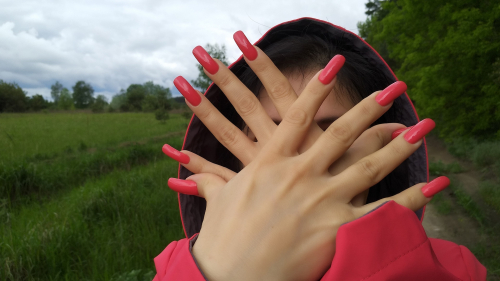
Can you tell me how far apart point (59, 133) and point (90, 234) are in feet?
6.77

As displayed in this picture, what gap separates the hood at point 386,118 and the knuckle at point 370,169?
1.74ft

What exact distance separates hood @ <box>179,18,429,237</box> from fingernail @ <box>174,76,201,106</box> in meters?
0.19

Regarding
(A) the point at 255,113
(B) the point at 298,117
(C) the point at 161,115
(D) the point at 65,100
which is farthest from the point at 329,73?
(C) the point at 161,115

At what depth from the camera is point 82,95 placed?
5.66m

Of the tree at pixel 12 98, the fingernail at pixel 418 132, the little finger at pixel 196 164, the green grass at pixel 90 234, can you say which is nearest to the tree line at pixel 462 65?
the fingernail at pixel 418 132

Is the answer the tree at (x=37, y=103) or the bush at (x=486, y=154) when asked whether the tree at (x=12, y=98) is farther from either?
the bush at (x=486, y=154)

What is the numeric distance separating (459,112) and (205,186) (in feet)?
17.7

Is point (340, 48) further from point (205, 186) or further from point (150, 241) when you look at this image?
point (150, 241)

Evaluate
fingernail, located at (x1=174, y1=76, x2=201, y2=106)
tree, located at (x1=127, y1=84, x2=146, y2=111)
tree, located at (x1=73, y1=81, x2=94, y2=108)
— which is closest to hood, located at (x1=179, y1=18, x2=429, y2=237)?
fingernail, located at (x1=174, y1=76, x2=201, y2=106)

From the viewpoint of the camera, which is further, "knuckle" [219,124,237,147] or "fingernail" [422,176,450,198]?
"knuckle" [219,124,237,147]

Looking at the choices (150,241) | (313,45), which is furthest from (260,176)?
(150,241)

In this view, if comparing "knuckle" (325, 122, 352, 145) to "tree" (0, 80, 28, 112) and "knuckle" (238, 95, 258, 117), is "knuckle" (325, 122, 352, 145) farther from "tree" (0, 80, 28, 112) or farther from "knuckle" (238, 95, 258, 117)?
"tree" (0, 80, 28, 112)

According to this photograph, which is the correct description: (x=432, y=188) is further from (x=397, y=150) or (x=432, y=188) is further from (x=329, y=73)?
(x=329, y=73)

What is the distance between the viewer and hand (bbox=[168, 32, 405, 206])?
0.87 meters
